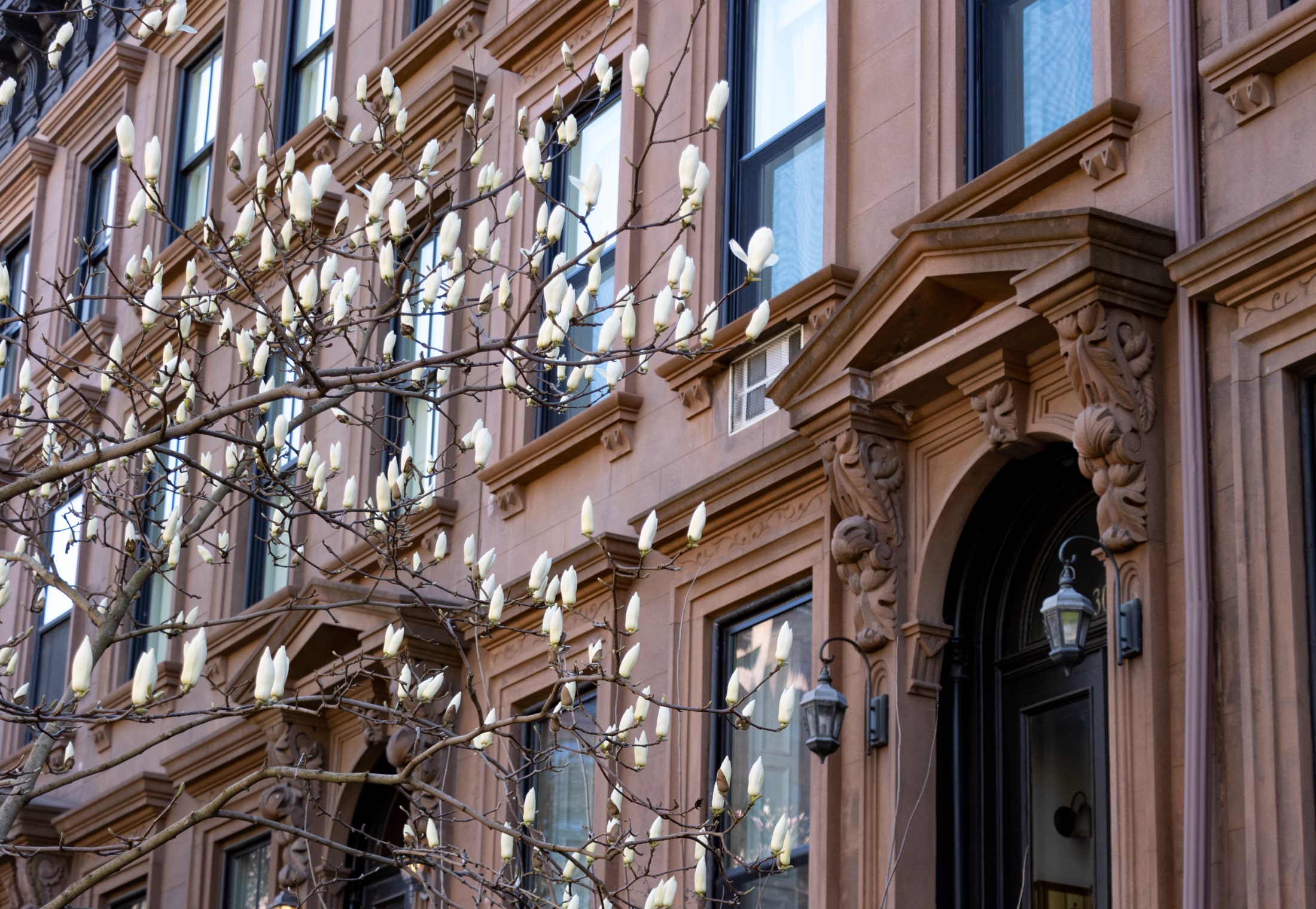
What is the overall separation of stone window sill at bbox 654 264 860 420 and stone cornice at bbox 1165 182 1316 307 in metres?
2.79

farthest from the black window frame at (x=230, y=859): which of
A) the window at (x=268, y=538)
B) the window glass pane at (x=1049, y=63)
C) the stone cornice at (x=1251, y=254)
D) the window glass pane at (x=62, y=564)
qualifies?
the stone cornice at (x=1251, y=254)

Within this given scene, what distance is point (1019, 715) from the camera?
424 inches

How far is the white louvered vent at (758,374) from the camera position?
12.9 m

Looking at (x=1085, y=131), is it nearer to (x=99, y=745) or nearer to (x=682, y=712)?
(x=682, y=712)

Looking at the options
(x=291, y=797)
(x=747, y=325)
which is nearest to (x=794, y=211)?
(x=747, y=325)

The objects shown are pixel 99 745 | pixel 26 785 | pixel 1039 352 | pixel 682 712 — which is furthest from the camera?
pixel 99 745

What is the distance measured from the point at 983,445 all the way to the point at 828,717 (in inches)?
62.7

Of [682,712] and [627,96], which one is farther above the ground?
[627,96]

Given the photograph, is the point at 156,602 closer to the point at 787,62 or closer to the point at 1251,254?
the point at 787,62

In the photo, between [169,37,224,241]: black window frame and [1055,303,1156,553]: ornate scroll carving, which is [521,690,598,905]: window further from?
[169,37,224,241]: black window frame

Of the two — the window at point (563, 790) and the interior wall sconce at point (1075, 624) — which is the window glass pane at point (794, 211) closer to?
the window at point (563, 790)

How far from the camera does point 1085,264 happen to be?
9.46 metres

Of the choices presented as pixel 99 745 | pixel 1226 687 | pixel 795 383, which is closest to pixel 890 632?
pixel 795 383

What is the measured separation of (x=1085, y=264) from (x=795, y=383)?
2.50m
